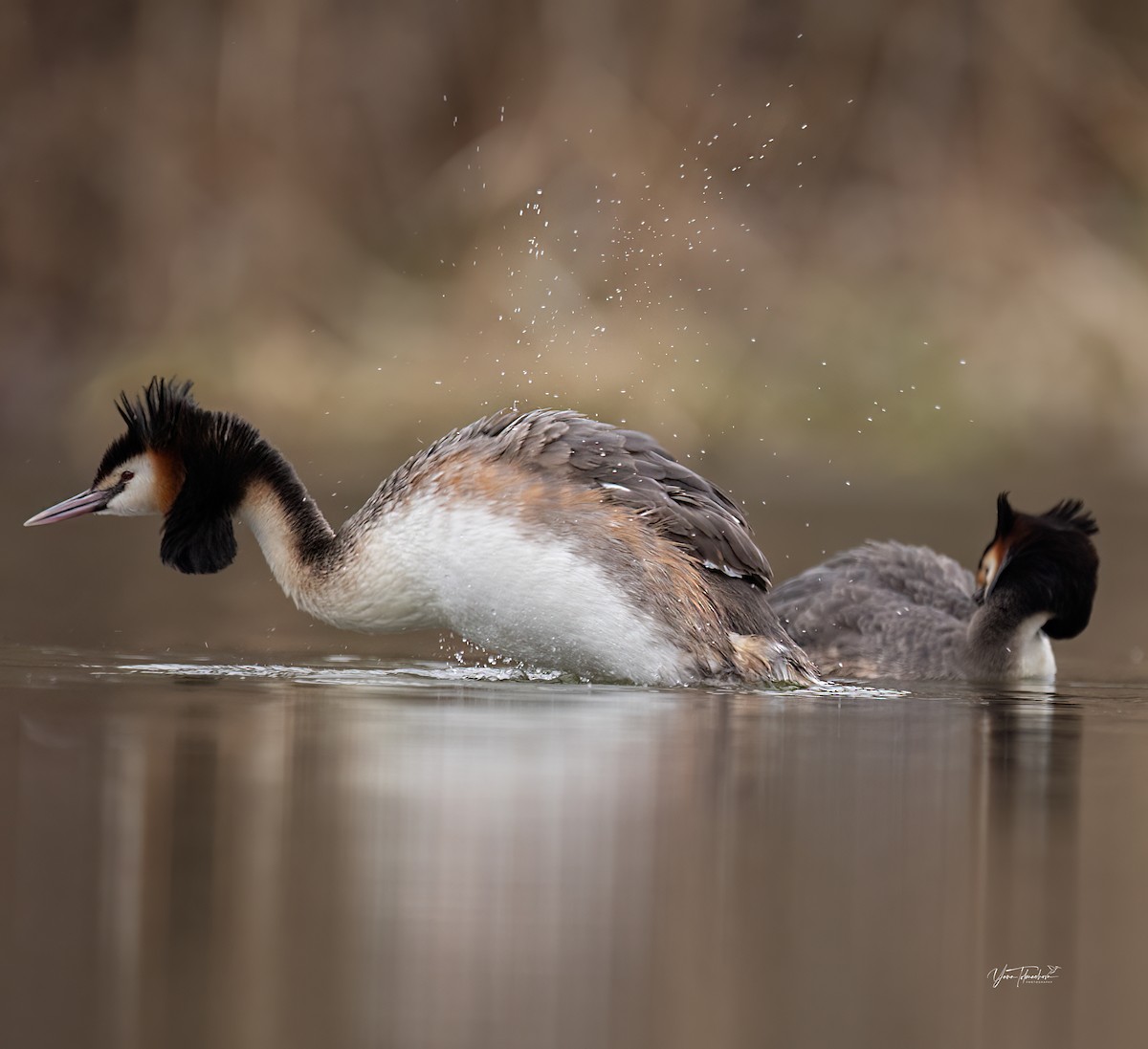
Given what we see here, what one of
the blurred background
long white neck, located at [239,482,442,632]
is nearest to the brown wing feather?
long white neck, located at [239,482,442,632]

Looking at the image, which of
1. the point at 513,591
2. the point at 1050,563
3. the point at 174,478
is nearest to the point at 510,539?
the point at 513,591

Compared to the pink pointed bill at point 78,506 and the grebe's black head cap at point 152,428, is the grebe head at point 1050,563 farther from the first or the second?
the pink pointed bill at point 78,506

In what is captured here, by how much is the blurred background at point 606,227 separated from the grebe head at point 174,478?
29.1 ft

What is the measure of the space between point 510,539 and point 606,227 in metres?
12.8

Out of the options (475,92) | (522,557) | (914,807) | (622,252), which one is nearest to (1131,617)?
(522,557)

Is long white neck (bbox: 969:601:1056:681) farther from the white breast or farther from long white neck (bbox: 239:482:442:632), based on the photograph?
long white neck (bbox: 239:482:442:632)

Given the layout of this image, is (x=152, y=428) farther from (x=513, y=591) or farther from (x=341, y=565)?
(x=513, y=591)

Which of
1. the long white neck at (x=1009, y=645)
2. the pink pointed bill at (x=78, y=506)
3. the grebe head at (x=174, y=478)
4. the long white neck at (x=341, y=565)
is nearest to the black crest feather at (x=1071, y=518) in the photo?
the long white neck at (x=1009, y=645)

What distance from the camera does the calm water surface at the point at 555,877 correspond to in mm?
3791

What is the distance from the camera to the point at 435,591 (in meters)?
7.79

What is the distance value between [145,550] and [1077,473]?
8.71 m

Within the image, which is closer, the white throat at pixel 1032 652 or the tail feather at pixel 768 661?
the tail feather at pixel 768 661

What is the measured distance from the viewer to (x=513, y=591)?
25.0 ft

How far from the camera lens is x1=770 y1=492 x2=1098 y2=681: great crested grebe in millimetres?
9266
